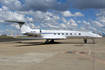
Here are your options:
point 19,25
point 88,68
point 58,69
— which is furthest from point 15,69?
point 19,25

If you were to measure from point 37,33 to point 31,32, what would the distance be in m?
1.34

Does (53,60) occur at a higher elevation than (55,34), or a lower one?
lower

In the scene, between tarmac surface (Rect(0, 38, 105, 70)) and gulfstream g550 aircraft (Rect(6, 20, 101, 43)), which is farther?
gulfstream g550 aircraft (Rect(6, 20, 101, 43))

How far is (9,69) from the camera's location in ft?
20.2

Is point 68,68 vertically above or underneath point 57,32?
underneath

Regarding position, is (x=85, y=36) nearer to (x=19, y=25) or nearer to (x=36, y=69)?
(x=19, y=25)

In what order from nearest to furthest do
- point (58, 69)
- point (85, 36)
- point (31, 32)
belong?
1. point (58, 69)
2. point (85, 36)
3. point (31, 32)

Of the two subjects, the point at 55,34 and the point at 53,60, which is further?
the point at 55,34

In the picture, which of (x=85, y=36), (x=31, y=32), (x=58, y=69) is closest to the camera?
(x=58, y=69)

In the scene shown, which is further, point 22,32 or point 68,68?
point 22,32

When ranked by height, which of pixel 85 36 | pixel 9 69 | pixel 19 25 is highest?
pixel 19 25

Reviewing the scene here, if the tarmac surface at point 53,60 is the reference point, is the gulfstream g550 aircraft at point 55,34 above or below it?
above

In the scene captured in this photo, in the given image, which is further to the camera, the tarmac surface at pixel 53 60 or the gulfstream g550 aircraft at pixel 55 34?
the gulfstream g550 aircraft at pixel 55 34

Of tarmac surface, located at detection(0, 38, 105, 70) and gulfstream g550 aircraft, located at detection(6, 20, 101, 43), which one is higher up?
gulfstream g550 aircraft, located at detection(6, 20, 101, 43)
